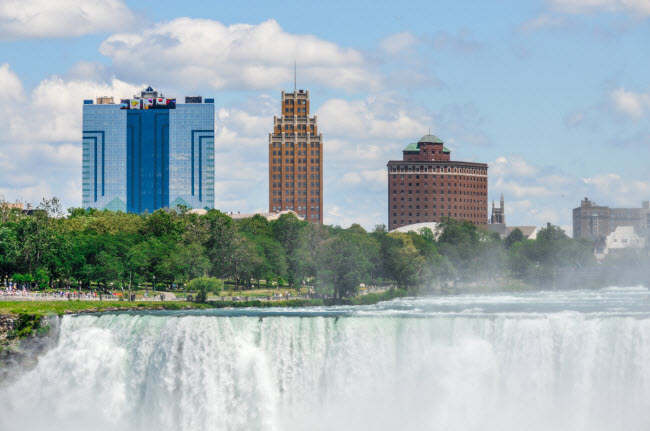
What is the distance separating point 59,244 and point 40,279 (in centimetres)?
629

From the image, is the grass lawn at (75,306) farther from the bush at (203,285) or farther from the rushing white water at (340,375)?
the rushing white water at (340,375)

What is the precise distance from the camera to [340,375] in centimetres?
5869

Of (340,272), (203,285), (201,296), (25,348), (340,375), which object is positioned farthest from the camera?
(340,272)

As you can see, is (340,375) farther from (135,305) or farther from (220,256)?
(220,256)

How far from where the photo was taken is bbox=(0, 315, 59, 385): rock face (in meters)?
66.4

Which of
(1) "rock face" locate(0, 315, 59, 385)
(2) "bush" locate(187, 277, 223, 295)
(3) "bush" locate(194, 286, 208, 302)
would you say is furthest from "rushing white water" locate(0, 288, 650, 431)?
(2) "bush" locate(187, 277, 223, 295)

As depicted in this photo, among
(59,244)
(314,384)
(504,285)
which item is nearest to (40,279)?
(59,244)

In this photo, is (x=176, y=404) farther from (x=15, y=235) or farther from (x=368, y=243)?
(x=368, y=243)

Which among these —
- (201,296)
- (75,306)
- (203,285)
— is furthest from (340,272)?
(75,306)

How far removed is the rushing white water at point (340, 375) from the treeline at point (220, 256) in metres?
34.9

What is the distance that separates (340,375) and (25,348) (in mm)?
25682

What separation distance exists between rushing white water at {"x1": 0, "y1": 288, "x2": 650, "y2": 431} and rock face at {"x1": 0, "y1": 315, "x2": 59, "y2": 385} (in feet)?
2.89

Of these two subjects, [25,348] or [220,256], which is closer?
[25,348]

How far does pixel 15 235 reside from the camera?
100m
